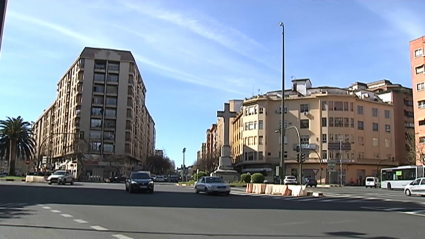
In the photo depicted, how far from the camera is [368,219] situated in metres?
14.2

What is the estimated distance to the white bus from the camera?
1868 inches

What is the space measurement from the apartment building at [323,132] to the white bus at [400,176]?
2053 centimetres

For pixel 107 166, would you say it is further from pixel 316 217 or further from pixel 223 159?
pixel 316 217

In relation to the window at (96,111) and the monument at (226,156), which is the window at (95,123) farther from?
the monument at (226,156)

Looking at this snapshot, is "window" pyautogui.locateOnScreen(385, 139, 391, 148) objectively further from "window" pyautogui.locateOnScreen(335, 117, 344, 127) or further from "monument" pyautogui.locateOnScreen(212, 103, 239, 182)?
"monument" pyautogui.locateOnScreen(212, 103, 239, 182)

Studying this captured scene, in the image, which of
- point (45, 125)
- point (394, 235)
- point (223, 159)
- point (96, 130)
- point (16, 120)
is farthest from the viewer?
point (45, 125)

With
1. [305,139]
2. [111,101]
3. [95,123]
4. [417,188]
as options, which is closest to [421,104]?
[305,139]

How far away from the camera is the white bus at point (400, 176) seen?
4744 centimetres

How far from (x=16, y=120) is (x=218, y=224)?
65646mm

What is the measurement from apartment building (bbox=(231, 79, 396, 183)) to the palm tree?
40.5 metres

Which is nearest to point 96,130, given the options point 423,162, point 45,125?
point 45,125

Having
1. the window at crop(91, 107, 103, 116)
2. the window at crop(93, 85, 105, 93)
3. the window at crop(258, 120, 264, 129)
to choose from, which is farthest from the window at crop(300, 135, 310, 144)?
the window at crop(93, 85, 105, 93)

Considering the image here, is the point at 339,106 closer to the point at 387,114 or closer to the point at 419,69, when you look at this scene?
the point at 387,114

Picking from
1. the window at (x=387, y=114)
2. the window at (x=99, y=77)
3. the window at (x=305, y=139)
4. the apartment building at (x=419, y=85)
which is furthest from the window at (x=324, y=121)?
the window at (x=99, y=77)
